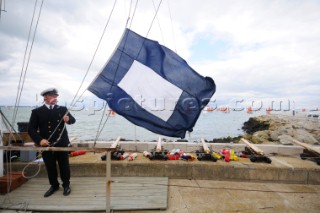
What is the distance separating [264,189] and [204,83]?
2973 millimetres

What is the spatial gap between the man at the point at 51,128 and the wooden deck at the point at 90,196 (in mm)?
290

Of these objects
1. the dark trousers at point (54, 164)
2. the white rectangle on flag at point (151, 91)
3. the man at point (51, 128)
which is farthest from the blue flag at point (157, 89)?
the dark trousers at point (54, 164)

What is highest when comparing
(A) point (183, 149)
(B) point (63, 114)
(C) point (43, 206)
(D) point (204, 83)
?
(D) point (204, 83)

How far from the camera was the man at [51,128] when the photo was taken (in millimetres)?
4570

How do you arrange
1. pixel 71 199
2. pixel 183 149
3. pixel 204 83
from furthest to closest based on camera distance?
pixel 183 149
pixel 204 83
pixel 71 199

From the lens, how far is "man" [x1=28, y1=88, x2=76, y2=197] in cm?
457

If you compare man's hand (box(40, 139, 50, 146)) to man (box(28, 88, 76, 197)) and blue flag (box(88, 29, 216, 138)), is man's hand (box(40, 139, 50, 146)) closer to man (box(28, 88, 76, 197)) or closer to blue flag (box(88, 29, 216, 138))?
man (box(28, 88, 76, 197))

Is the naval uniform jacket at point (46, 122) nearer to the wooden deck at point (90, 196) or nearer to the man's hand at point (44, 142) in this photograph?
the man's hand at point (44, 142)

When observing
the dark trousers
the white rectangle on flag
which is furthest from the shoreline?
the white rectangle on flag

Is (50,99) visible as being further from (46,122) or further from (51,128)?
(51,128)

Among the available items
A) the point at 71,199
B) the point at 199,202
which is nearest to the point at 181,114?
the point at 199,202

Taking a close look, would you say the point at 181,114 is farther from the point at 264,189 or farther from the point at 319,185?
the point at 319,185

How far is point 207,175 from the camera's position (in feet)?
18.9

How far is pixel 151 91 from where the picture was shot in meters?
4.73
